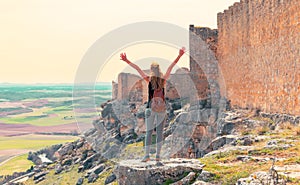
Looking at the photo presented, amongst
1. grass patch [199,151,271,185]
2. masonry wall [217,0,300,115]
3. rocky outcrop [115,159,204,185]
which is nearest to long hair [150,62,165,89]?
rocky outcrop [115,159,204,185]

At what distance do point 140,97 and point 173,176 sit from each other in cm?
2403

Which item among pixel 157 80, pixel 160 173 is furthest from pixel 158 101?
pixel 160 173

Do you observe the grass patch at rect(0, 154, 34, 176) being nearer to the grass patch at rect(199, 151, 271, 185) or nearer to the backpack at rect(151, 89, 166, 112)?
the grass patch at rect(199, 151, 271, 185)

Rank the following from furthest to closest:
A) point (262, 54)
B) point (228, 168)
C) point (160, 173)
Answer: point (262, 54), point (228, 168), point (160, 173)

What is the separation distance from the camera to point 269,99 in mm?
15875

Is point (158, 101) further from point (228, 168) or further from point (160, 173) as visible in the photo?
point (228, 168)

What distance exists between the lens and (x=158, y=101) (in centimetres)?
837

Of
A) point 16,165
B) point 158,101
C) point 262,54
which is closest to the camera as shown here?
point 158,101

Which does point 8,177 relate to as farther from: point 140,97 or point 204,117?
point 204,117

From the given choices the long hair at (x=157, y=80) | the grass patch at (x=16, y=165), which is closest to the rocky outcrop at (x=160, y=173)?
the long hair at (x=157, y=80)

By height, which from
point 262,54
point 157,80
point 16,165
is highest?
point 262,54

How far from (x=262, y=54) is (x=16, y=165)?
38.6m

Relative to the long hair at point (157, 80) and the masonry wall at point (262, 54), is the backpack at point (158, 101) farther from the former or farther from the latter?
the masonry wall at point (262, 54)

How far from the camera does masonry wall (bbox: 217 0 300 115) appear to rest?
1378 cm
